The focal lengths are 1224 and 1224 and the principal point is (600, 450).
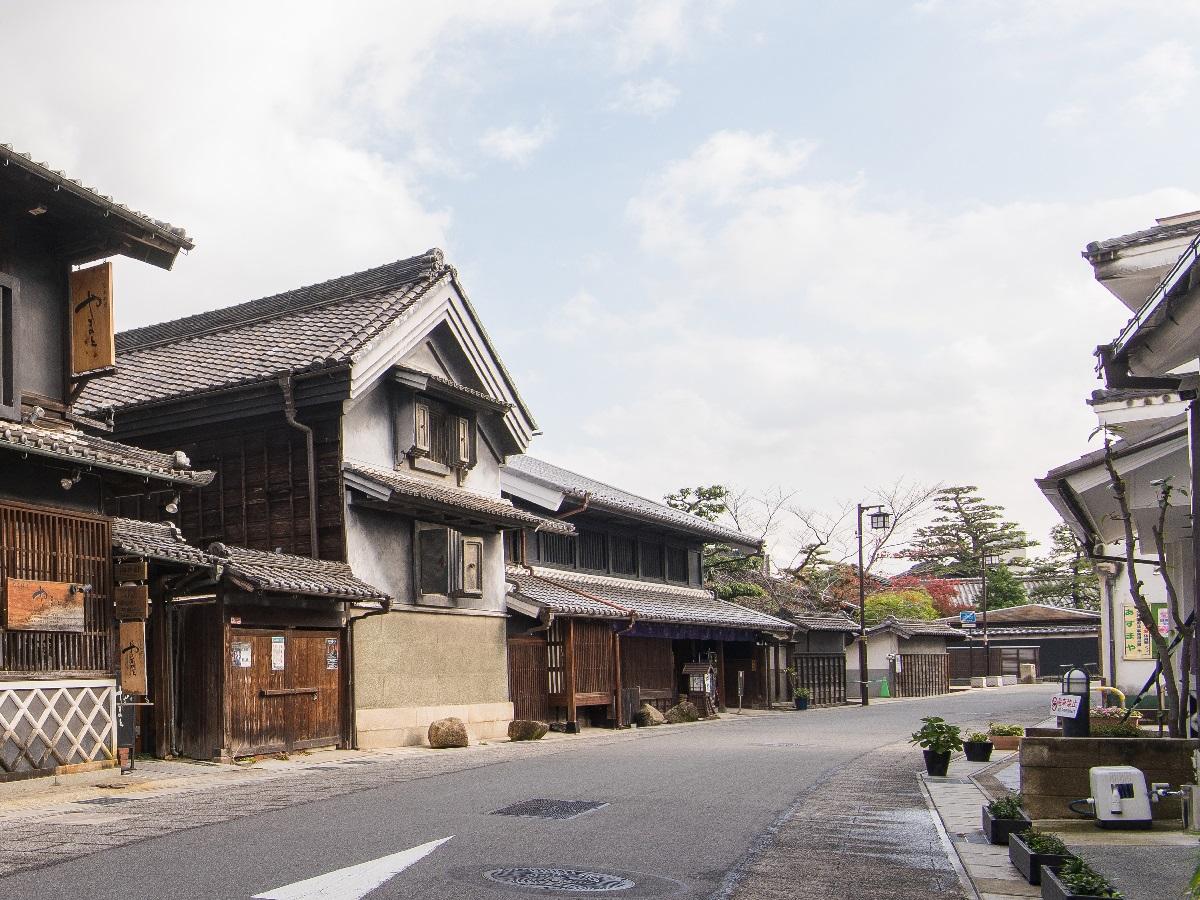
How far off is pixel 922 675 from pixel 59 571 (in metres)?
47.9

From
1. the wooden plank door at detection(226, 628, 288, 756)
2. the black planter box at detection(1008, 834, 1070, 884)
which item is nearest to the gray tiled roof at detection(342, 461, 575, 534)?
the wooden plank door at detection(226, 628, 288, 756)

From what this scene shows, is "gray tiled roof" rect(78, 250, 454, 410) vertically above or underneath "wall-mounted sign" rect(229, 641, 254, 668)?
above

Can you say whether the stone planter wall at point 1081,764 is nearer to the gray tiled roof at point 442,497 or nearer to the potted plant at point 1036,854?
the potted plant at point 1036,854

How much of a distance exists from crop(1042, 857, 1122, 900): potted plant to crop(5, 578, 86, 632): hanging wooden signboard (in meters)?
11.9

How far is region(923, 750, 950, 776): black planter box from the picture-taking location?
1708 cm

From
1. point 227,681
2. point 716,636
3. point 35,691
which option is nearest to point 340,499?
point 227,681

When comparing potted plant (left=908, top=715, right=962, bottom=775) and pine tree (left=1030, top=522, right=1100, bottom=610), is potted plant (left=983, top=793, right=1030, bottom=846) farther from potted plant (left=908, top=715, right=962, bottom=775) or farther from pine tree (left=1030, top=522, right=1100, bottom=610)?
pine tree (left=1030, top=522, right=1100, bottom=610)

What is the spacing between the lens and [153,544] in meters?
17.8

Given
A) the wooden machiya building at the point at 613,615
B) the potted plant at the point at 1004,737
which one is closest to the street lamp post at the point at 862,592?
the wooden machiya building at the point at 613,615

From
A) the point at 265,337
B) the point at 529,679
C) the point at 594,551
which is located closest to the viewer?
the point at 265,337

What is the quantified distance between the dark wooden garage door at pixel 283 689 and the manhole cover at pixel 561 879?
11.3 meters

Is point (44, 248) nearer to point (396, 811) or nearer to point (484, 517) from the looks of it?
point (396, 811)

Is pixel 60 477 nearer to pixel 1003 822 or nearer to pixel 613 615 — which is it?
pixel 1003 822

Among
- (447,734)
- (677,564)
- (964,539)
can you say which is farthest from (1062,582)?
(447,734)
